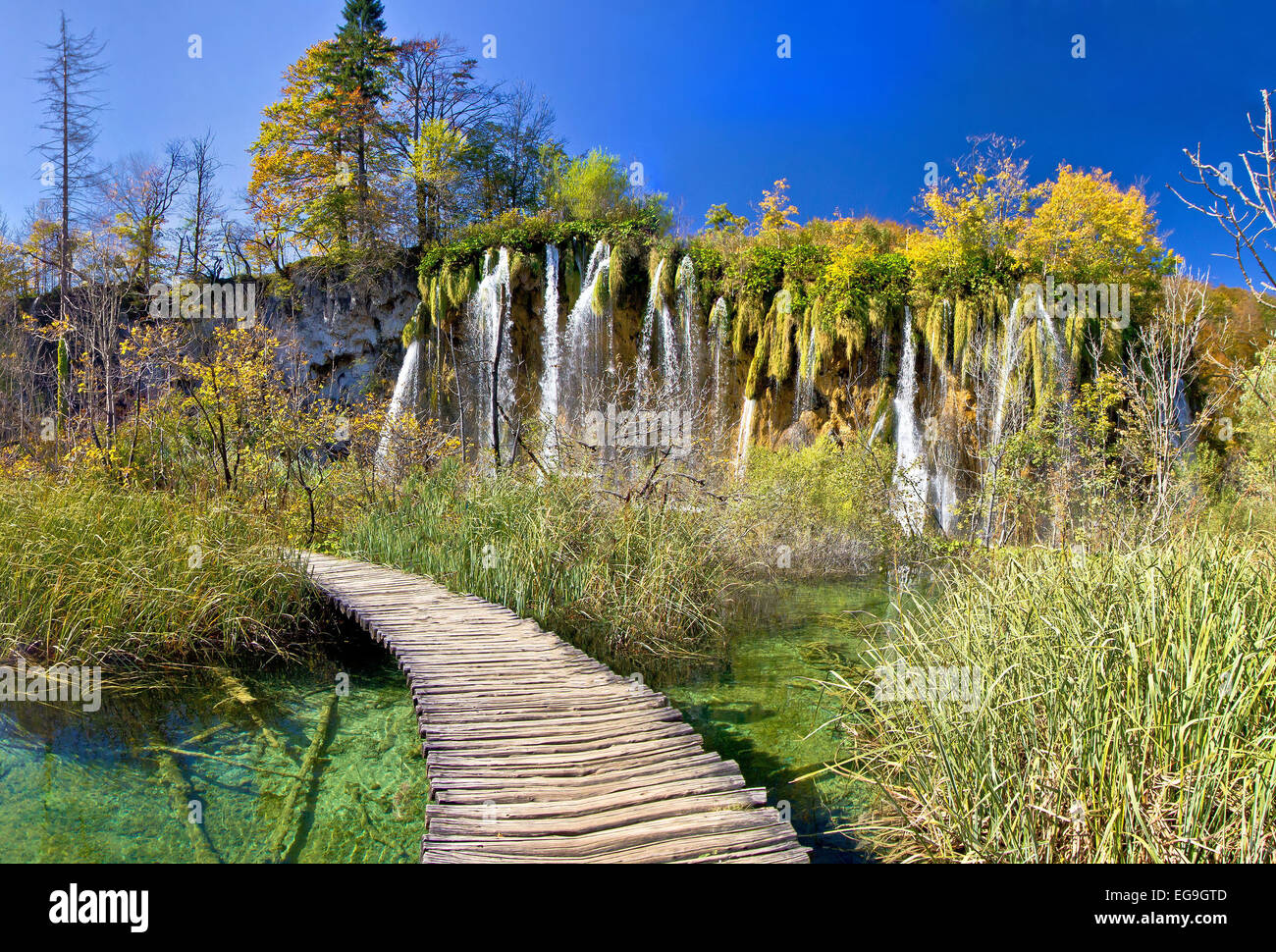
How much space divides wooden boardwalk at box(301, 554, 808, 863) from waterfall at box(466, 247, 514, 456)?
14255mm

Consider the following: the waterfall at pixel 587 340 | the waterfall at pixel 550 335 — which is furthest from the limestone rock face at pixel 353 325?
the waterfall at pixel 587 340

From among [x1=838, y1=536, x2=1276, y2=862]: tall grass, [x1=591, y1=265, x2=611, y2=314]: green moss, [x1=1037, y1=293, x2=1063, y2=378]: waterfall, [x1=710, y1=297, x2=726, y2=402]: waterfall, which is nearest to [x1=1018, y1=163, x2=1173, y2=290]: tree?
[x1=1037, y1=293, x2=1063, y2=378]: waterfall

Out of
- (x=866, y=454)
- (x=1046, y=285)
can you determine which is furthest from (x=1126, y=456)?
(x=866, y=454)

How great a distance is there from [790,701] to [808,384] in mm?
12076

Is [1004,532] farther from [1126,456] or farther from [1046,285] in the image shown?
[1046,285]

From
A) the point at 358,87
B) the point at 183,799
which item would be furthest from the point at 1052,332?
the point at 358,87

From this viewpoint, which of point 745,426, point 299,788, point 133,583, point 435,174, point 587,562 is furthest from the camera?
point 435,174

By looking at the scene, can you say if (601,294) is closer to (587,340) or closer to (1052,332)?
(587,340)

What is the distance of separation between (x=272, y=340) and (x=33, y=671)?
6.47 m

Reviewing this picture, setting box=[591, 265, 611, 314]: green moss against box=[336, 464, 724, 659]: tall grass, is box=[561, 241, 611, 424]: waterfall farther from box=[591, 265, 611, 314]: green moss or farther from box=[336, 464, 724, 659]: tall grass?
box=[336, 464, 724, 659]: tall grass

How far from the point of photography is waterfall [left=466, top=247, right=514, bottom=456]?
19719 millimetres

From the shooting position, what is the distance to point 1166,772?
9.68 ft

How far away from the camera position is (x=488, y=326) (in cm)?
2000
